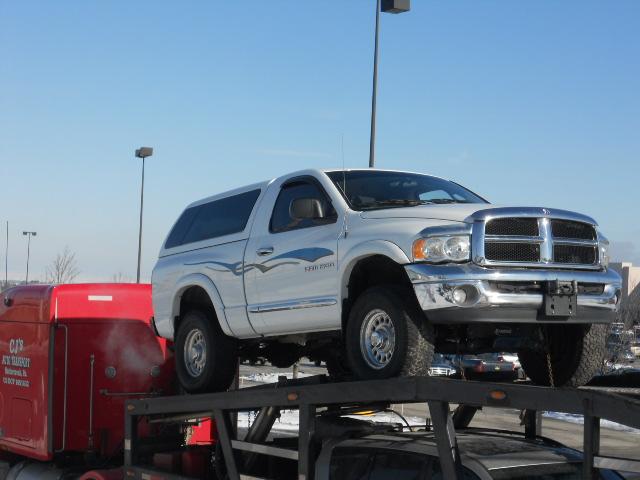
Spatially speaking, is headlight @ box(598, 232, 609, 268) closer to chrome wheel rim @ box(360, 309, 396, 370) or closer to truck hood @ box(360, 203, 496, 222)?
truck hood @ box(360, 203, 496, 222)

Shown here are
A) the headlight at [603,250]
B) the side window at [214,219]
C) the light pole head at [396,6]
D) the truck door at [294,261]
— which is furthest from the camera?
the light pole head at [396,6]

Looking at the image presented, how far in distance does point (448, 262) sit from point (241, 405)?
6.73 feet

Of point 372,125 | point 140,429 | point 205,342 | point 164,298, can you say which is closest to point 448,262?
point 205,342

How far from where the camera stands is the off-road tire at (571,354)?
6441 mm

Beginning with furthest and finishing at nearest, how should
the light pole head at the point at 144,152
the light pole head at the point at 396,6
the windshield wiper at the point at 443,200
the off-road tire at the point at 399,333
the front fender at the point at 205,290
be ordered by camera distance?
the light pole head at the point at 144,152 < the light pole head at the point at 396,6 < the front fender at the point at 205,290 < the windshield wiper at the point at 443,200 < the off-road tire at the point at 399,333

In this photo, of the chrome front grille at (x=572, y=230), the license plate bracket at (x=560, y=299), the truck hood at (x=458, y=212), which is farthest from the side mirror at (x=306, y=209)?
the license plate bracket at (x=560, y=299)

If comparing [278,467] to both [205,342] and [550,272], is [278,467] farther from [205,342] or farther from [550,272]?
[550,272]

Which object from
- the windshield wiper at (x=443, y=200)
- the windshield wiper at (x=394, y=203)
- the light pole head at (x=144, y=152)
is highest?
the light pole head at (x=144, y=152)

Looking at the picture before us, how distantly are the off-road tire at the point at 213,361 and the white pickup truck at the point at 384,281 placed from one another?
0.01m

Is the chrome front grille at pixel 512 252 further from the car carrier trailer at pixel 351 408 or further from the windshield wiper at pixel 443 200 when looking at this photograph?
the windshield wiper at pixel 443 200

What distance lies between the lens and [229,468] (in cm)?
691

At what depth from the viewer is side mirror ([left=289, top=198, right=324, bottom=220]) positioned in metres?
6.76

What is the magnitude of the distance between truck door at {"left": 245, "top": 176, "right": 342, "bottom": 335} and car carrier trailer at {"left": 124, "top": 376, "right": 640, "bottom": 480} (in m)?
0.48

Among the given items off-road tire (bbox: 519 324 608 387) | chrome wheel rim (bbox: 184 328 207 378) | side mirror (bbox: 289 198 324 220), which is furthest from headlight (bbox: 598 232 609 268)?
chrome wheel rim (bbox: 184 328 207 378)
